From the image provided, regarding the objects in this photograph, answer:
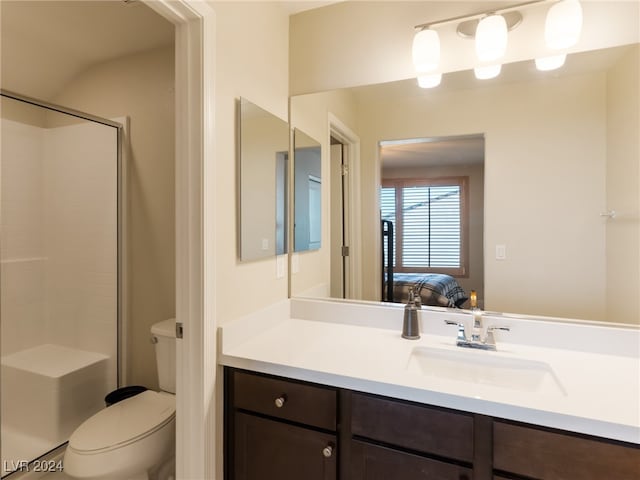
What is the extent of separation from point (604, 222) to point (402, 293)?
0.82m

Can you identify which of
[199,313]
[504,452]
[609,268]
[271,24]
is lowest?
[504,452]

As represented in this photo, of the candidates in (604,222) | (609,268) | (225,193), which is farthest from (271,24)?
(609,268)

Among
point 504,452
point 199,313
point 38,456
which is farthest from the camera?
point 38,456

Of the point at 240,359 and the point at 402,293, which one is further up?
the point at 402,293

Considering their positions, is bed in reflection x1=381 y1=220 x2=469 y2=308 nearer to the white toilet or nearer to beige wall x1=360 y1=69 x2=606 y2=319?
beige wall x1=360 y1=69 x2=606 y2=319

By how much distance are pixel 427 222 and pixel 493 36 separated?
768mm

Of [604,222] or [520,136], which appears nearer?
[604,222]

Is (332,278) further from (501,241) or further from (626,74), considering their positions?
(626,74)

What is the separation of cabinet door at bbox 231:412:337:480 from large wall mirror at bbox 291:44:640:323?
0.89m

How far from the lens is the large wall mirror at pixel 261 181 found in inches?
53.3

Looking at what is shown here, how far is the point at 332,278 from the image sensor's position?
175 centimetres

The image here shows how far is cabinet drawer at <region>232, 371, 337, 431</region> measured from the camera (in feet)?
3.48

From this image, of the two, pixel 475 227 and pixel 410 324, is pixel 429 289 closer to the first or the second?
pixel 410 324

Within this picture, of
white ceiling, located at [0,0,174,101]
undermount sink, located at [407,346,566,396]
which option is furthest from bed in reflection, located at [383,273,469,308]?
white ceiling, located at [0,0,174,101]
